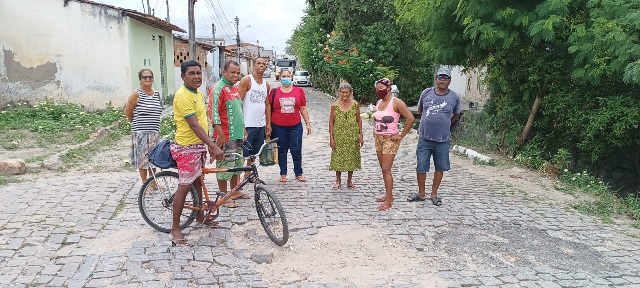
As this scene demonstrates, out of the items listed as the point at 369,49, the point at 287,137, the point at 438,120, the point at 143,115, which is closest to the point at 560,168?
the point at 438,120

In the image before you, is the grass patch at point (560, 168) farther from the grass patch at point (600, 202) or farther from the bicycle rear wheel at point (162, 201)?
the bicycle rear wheel at point (162, 201)

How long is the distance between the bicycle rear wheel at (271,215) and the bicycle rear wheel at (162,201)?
63cm

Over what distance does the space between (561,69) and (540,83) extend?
552mm

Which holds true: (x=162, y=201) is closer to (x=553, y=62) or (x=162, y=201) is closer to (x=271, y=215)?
(x=271, y=215)

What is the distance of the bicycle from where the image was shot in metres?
4.31

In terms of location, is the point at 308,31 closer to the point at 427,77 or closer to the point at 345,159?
the point at 427,77

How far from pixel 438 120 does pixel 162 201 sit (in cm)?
314

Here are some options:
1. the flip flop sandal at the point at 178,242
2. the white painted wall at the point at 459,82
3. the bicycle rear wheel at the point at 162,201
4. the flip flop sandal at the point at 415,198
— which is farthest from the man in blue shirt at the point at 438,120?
the white painted wall at the point at 459,82

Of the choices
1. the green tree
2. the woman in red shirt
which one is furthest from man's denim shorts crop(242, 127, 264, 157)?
the green tree

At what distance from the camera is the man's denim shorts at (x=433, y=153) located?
556cm

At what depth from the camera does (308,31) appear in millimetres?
25312

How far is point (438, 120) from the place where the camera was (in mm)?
5406

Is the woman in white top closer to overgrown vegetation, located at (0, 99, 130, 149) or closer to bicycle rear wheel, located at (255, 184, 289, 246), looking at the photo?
bicycle rear wheel, located at (255, 184, 289, 246)

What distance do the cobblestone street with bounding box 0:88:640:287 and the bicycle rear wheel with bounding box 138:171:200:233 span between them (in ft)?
0.44
